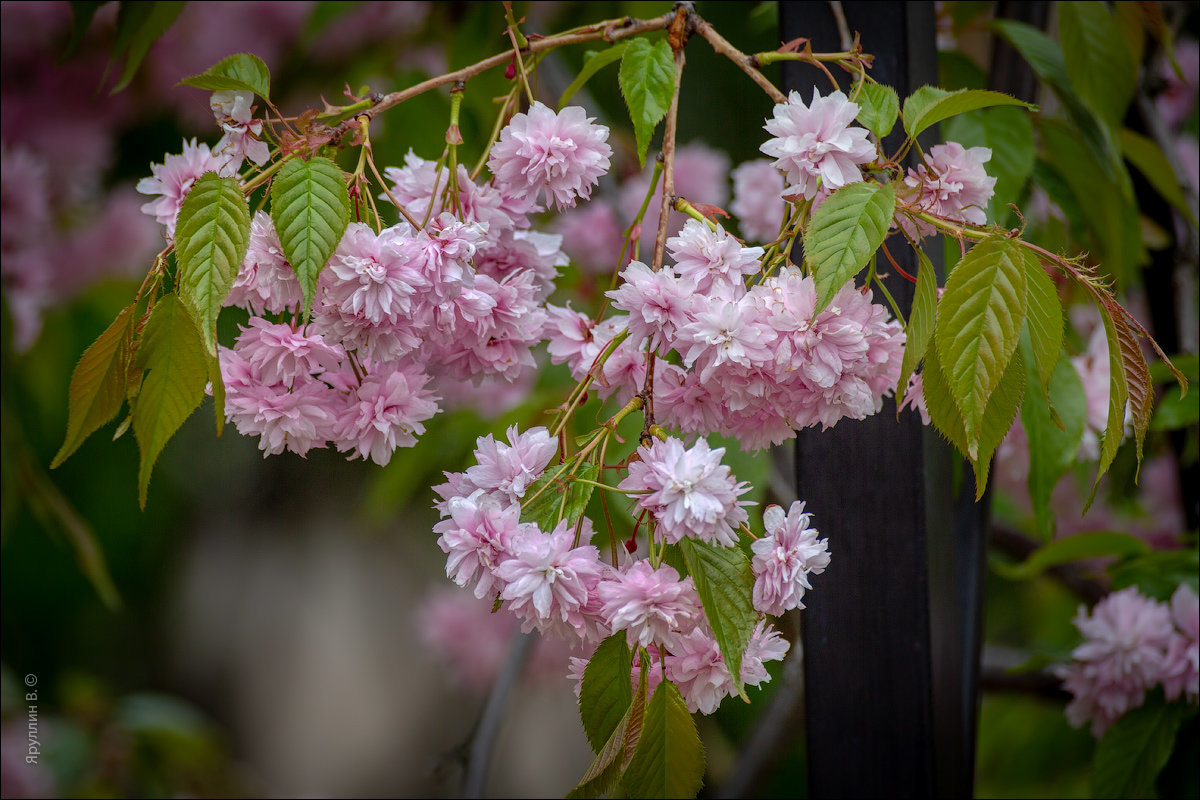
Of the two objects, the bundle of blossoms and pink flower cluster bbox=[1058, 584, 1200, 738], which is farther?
pink flower cluster bbox=[1058, 584, 1200, 738]

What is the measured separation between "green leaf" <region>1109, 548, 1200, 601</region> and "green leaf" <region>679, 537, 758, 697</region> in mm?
523

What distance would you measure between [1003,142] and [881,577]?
280 mm

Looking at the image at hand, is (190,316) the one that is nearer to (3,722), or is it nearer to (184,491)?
(3,722)

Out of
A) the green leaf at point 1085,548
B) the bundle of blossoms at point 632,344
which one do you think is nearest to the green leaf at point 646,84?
the bundle of blossoms at point 632,344

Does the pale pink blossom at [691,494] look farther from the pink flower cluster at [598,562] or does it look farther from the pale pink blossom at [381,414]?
the pale pink blossom at [381,414]

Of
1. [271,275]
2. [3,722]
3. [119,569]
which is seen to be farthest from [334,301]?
[119,569]

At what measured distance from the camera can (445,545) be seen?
11.9 inches

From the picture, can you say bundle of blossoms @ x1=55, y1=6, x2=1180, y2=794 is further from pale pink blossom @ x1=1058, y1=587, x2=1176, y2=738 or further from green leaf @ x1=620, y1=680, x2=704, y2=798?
pale pink blossom @ x1=1058, y1=587, x2=1176, y2=738

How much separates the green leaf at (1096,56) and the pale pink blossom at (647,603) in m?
0.49

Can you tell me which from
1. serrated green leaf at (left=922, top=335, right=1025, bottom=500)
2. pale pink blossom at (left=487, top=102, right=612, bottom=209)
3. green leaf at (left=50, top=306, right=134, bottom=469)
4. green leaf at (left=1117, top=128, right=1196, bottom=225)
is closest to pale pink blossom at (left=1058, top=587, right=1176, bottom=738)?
green leaf at (left=1117, top=128, right=1196, bottom=225)

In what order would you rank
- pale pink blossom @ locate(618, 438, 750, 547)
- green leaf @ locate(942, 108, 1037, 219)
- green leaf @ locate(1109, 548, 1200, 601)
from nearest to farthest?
1. pale pink blossom @ locate(618, 438, 750, 547)
2. green leaf @ locate(942, 108, 1037, 219)
3. green leaf @ locate(1109, 548, 1200, 601)

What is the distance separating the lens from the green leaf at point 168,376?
0.32 m

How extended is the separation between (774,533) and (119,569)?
59.4 inches

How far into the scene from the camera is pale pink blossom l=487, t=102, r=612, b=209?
347 mm
